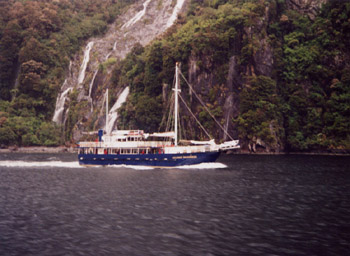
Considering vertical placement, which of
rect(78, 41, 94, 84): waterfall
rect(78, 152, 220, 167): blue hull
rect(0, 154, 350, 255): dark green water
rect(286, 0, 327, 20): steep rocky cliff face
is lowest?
rect(0, 154, 350, 255): dark green water

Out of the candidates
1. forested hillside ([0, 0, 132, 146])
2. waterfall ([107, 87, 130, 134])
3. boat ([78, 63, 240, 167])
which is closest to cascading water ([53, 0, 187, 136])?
forested hillside ([0, 0, 132, 146])

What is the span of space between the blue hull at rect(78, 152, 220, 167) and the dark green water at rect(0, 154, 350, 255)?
53.7 ft

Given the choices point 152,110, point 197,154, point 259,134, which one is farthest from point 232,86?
point 197,154

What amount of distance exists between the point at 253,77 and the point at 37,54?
90441mm

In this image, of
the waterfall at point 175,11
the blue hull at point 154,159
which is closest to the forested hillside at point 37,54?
the waterfall at point 175,11

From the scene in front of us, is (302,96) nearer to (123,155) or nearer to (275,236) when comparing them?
Answer: (123,155)

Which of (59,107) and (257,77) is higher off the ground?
(257,77)

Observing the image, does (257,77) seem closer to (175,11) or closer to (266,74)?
(266,74)

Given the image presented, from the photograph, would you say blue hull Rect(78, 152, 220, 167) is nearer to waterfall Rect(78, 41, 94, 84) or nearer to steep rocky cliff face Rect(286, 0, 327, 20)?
steep rocky cliff face Rect(286, 0, 327, 20)

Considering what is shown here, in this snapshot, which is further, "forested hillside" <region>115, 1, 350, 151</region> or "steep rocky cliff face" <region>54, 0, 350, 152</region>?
"steep rocky cliff face" <region>54, 0, 350, 152</region>

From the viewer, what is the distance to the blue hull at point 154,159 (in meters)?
56.5

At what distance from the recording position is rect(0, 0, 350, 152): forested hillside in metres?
95.9

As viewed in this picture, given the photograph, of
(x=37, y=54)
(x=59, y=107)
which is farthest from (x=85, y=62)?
(x=59, y=107)

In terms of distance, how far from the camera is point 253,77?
100m
